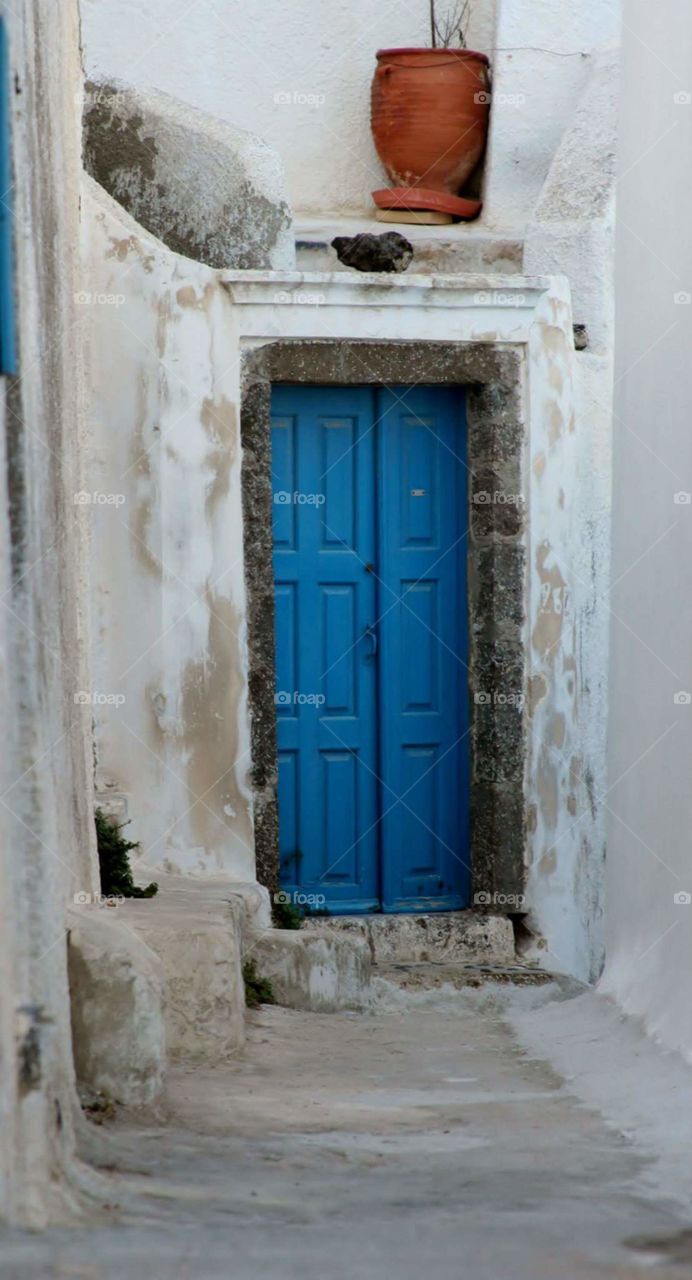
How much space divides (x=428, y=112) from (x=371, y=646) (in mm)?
2895

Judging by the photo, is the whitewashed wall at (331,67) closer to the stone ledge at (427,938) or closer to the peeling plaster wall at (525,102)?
the peeling plaster wall at (525,102)

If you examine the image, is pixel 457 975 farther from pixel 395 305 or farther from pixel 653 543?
pixel 395 305

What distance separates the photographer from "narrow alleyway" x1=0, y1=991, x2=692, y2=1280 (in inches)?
111

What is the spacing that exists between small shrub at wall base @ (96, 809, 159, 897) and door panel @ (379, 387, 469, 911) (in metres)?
1.57

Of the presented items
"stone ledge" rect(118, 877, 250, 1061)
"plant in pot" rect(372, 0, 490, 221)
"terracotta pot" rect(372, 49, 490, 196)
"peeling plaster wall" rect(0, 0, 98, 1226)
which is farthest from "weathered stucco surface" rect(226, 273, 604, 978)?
"peeling plaster wall" rect(0, 0, 98, 1226)

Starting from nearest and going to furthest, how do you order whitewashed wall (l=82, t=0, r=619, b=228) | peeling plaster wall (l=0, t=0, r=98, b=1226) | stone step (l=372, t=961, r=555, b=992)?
peeling plaster wall (l=0, t=0, r=98, b=1226) < stone step (l=372, t=961, r=555, b=992) < whitewashed wall (l=82, t=0, r=619, b=228)

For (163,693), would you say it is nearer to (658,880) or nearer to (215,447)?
(215,447)

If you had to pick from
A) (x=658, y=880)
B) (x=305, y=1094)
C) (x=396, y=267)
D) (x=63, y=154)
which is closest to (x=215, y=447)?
(x=396, y=267)

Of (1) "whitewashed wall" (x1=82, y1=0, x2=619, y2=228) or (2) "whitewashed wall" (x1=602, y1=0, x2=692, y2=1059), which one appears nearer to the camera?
(2) "whitewashed wall" (x1=602, y1=0, x2=692, y2=1059)

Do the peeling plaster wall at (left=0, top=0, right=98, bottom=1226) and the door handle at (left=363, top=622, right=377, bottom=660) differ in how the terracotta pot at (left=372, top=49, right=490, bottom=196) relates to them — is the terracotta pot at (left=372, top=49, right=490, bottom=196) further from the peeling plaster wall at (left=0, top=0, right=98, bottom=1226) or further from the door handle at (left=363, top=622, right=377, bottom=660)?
the peeling plaster wall at (left=0, top=0, right=98, bottom=1226)

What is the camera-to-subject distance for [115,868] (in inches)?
233

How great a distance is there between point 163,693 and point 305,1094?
265 cm

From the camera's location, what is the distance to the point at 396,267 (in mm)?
7594

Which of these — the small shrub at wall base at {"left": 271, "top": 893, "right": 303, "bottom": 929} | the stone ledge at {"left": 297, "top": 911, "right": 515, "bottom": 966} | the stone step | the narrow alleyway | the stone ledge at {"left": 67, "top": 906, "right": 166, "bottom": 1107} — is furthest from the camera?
the stone ledge at {"left": 297, "top": 911, "right": 515, "bottom": 966}
